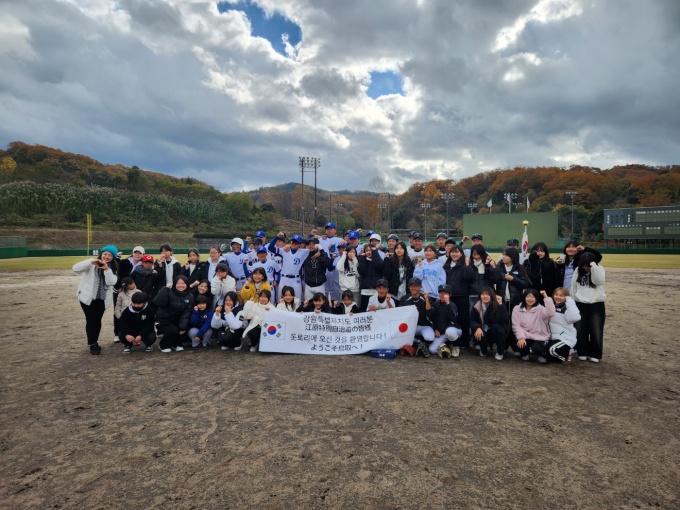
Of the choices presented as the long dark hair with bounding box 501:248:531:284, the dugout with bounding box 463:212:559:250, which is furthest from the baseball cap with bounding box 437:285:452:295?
the dugout with bounding box 463:212:559:250

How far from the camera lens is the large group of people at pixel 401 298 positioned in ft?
19.0

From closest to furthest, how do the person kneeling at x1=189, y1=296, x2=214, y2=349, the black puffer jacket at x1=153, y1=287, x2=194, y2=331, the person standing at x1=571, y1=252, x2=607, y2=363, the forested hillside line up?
the person standing at x1=571, y1=252, x2=607, y2=363 < the black puffer jacket at x1=153, y1=287, x2=194, y2=331 < the person kneeling at x1=189, y1=296, x2=214, y2=349 < the forested hillside

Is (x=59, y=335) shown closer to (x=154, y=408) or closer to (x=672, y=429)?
(x=154, y=408)

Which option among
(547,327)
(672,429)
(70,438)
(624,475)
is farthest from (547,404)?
(70,438)

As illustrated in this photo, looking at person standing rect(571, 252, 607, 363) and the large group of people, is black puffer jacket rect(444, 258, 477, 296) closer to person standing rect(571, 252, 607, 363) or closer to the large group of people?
the large group of people

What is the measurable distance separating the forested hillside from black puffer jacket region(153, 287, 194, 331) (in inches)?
2302

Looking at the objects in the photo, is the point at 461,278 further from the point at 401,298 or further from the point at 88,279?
the point at 88,279

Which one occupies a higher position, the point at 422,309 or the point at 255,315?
the point at 422,309

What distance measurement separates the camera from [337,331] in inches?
248

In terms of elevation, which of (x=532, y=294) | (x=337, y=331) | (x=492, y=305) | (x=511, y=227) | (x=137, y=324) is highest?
(x=511, y=227)

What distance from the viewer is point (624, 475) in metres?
2.88

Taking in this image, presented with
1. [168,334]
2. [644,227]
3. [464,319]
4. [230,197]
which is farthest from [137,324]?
[230,197]

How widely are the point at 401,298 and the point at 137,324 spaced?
14.2ft

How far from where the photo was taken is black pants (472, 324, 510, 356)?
5.87m
